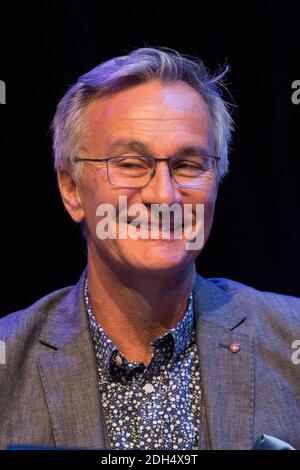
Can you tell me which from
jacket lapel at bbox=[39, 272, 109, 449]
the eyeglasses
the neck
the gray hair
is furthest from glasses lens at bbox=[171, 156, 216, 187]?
jacket lapel at bbox=[39, 272, 109, 449]

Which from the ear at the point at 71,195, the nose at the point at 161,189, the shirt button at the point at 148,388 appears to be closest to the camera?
the nose at the point at 161,189

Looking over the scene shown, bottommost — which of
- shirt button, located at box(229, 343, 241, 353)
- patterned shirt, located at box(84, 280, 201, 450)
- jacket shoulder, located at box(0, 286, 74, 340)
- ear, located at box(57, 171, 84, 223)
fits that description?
patterned shirt, located at box(84, 280, 201, 450)

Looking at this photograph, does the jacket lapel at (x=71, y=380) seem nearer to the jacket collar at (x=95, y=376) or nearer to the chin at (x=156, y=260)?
the jacket collar at (x=95, y=376)

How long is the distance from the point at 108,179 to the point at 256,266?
0.74m

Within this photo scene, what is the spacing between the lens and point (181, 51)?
222 cm

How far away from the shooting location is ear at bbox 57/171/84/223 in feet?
6.76

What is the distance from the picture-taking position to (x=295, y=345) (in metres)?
2.07

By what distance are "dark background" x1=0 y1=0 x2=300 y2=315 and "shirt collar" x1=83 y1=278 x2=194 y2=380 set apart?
0.41m

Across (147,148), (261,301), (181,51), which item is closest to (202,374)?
(261,301)

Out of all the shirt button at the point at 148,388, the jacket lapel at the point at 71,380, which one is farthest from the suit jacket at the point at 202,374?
the shirt button at the point at 148,388

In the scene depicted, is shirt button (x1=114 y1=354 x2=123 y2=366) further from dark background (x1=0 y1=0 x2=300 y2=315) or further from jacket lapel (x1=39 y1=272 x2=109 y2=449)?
dark background (x1=0 y1=0 x2=300 y2=315)

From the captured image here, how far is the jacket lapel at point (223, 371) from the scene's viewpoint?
1852 millimetres

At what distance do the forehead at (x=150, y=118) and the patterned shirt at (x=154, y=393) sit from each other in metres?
0.49
